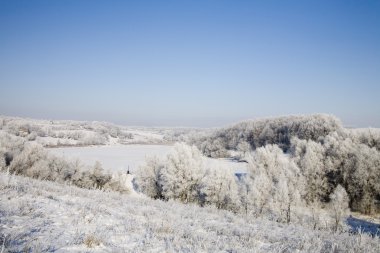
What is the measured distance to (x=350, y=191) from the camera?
56594 mm

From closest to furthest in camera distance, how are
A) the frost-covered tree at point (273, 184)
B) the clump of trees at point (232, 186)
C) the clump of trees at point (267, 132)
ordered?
the frost-covered tree at point (273, 184) → the clump of trees at point (232, 186) → the clump of trees at point (267, 132)

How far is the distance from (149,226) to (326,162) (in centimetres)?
5966

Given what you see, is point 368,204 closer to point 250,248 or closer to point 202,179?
point 202,179

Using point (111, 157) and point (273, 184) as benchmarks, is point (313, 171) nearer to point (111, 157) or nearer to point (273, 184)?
Answer: point (273, 184)

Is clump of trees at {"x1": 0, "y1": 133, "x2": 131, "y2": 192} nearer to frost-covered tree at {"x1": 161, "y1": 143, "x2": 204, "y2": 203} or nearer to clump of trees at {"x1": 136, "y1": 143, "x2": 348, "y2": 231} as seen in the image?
clump of trees at {"x1": 136, "y1": 143, "x2": 348, "y2": 231}

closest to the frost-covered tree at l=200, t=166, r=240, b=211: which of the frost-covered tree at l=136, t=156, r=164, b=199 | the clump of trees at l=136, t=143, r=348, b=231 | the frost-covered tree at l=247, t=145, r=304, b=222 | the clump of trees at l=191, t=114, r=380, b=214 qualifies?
the clump of trees at l=136, t=143, r=348, b=231

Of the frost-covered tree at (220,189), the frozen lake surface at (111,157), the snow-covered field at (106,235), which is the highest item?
the snow-covered field at (106,235)

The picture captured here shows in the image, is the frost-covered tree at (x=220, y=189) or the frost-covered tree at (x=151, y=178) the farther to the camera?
the frost-covered tree at (x=151, y=178)

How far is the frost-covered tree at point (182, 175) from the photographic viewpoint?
162 ft

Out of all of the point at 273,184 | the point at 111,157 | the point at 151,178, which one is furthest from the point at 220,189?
the point at 111,157

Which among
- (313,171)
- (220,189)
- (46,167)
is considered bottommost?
(220,189)

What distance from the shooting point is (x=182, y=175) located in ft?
165

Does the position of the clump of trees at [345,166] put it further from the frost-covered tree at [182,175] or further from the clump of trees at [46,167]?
the clump of trees at [46,167]

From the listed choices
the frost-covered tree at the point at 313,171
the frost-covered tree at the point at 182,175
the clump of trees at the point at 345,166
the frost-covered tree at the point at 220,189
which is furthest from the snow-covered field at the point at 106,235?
the clump of trees at the point at 345,166
